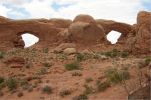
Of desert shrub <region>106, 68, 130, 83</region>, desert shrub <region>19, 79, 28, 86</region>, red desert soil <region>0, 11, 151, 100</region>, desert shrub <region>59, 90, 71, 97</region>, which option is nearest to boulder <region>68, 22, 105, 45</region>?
red desert soil <region>0, 11, 151, 100</region>

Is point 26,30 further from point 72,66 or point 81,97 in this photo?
point 81,97

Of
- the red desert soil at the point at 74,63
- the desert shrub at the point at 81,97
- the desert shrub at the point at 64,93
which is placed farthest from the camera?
the desert shrub at the point at 64,93

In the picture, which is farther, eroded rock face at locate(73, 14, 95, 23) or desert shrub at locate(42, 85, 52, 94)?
eroded rock face at locate(73, 14, 95, 23)

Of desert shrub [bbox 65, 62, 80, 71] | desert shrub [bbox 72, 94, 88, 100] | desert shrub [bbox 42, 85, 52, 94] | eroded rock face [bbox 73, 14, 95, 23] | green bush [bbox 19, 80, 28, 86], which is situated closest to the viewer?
desert shrub [bbox 72, 94, 88, 100]

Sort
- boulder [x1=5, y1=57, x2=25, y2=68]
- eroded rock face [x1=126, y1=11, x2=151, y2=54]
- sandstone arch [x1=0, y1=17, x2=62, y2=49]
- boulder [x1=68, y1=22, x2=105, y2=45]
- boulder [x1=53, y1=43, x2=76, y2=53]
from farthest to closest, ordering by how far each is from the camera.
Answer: sandstone arch [x1=0, y1=17, x2=62, y2=49], boulder [x1=68, y1=22, x2=105, y2=45], boulder [x1=53, y1=43, x2=76, y2=53], eroded rock face [x1=126, y1=11, x2=151, y2=54], boulder [x1=5, y1=57, x2=25, y2=68]

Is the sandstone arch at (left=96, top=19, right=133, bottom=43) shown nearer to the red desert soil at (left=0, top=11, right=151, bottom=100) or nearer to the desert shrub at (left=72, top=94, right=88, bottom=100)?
the red desert soil at (left=0, top=11, right=151, bottom=100)

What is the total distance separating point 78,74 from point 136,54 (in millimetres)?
8372

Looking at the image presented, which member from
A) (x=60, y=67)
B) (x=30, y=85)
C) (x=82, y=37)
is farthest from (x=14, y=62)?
(x=82, y=37)

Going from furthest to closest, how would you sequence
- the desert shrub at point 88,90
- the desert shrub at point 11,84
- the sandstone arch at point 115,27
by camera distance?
the sandstone arch at point 115,27, the desert shrub at point 11,84, the desert shrub at point 88,90

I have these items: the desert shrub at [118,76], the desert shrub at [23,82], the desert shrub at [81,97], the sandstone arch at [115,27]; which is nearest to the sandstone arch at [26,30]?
the sandstone arch at [115,27]

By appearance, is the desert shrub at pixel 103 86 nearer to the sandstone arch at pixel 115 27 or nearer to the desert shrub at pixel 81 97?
the desert shrub at pixel 81 97

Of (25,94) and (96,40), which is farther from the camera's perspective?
(96,40)

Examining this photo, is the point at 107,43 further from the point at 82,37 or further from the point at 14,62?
the point at 14,62

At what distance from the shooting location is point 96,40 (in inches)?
1455
